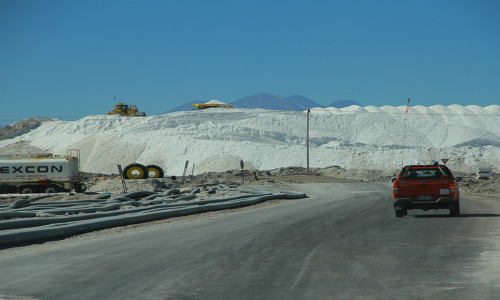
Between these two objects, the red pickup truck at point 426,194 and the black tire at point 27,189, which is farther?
the black tire at point 27,189

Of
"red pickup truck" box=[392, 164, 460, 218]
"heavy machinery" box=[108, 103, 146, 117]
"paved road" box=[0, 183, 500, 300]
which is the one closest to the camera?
"paved road" box=[0, 183, 500, 300]

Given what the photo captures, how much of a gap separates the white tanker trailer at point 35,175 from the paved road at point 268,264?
24563 mm

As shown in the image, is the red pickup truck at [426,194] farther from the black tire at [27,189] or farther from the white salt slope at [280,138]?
the white salt slope at [280,138]

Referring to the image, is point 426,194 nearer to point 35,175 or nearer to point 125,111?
point 35,175

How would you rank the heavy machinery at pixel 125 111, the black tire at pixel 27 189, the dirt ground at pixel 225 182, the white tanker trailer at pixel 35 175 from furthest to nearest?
the heavy machinery at pixel 125 111
the white tanker trailer at pixel 35 175
the black tire at pixel 27 189
the dirt ground at pixel 225 182

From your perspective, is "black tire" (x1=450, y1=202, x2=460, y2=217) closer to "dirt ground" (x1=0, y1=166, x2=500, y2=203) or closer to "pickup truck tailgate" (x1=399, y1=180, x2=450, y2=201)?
"pickup truck tailgate" (x1=399, y1=180, x2=450, y2=201)

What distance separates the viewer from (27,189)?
3306 cm

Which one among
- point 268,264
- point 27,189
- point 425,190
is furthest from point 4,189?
point 268,264

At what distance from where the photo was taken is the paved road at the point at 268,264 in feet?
18.7

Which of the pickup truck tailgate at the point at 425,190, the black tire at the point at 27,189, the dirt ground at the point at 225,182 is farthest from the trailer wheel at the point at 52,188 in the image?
the pickup truck tailgate at the point at 425,190

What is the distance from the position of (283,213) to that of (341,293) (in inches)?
415

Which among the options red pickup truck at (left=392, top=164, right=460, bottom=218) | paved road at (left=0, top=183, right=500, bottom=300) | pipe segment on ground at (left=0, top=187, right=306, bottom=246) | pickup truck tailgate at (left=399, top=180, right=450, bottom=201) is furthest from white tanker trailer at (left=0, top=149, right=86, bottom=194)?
pickup truck tailgate at (left=399, top=180, right=450, bottom=201)

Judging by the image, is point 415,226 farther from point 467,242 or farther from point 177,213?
point 177,213

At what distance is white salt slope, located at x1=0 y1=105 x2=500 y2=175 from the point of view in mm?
67750
